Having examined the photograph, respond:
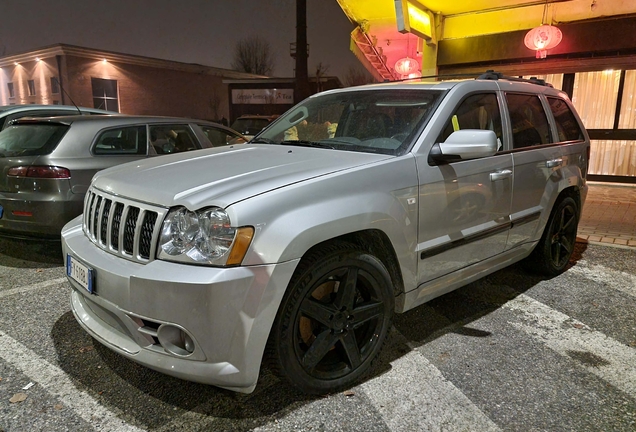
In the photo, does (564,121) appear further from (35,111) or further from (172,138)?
(35,111)

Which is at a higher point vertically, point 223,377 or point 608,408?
point 223,377

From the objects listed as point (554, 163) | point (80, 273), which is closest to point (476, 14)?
point (554, 163)

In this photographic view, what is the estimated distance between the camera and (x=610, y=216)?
750 centimetres

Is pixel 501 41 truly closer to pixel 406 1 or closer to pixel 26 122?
pixel 406 1

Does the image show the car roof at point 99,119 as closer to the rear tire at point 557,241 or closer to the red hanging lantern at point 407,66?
the rear tire at point 557,241

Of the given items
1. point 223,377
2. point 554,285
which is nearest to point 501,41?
point 554,285

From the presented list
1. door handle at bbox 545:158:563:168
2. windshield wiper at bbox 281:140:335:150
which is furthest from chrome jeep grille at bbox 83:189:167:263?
door handle at bbox 545:158:563:168

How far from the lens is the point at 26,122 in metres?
5.03

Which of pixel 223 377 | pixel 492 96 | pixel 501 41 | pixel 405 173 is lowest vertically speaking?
pixel 223 377

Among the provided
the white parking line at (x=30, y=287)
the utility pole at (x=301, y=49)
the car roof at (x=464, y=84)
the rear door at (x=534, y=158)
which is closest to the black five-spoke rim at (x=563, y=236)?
the rear door at (x=534, y=158)

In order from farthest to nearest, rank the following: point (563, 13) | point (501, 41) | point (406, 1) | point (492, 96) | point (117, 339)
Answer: point (501, 41) < point (563, 13) < point (406, 1) < point (492, 96) < point (117, 339)

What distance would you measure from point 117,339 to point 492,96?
3.12 meters

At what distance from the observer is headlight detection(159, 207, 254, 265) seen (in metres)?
2.15

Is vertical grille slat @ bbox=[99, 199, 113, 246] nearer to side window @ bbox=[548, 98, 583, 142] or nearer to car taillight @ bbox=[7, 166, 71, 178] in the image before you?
car taillight @ bbox=[7, 166, 71, 178]
